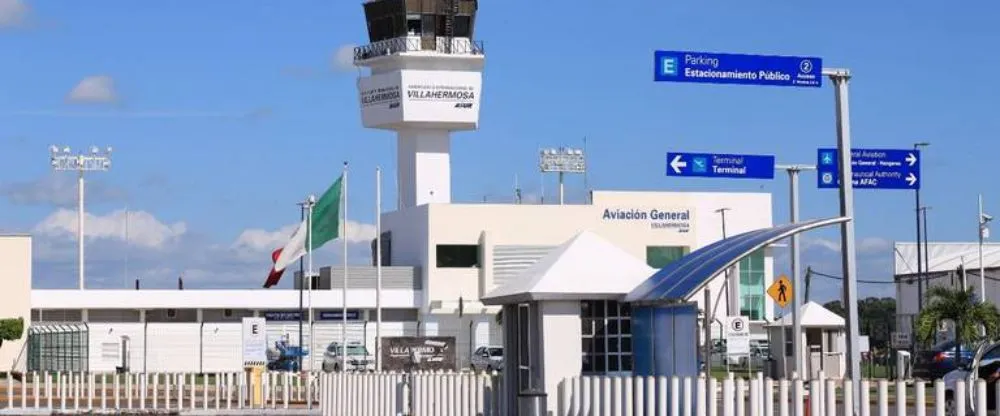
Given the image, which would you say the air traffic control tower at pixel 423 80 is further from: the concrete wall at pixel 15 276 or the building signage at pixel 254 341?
the building signage at pixel 254 341

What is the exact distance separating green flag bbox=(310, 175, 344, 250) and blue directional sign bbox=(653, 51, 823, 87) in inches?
1189

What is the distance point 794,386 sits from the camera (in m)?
17.8

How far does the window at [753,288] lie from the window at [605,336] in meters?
71.0

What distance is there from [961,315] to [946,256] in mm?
50410

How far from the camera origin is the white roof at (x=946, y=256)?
9950cm

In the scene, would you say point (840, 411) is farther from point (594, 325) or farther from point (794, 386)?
point (594, 325)

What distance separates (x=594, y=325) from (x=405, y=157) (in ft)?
230

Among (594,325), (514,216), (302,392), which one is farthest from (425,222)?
(594,325)

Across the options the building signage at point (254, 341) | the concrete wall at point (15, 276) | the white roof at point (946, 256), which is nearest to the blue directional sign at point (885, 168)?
the building signage at point (254, 341)

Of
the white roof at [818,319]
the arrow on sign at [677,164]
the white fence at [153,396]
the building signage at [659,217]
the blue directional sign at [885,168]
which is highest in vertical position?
the building signage at [659,217]

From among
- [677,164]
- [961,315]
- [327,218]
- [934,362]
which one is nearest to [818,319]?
[961,315]

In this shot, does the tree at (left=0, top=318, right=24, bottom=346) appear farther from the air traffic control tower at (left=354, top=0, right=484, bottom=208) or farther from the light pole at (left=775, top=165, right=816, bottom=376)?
the light pole at (left=775, top=165, right=816, bottom=376)

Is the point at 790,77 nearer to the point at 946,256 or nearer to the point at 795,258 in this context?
the point at 795,258

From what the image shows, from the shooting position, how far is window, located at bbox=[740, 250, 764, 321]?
9350 cm
